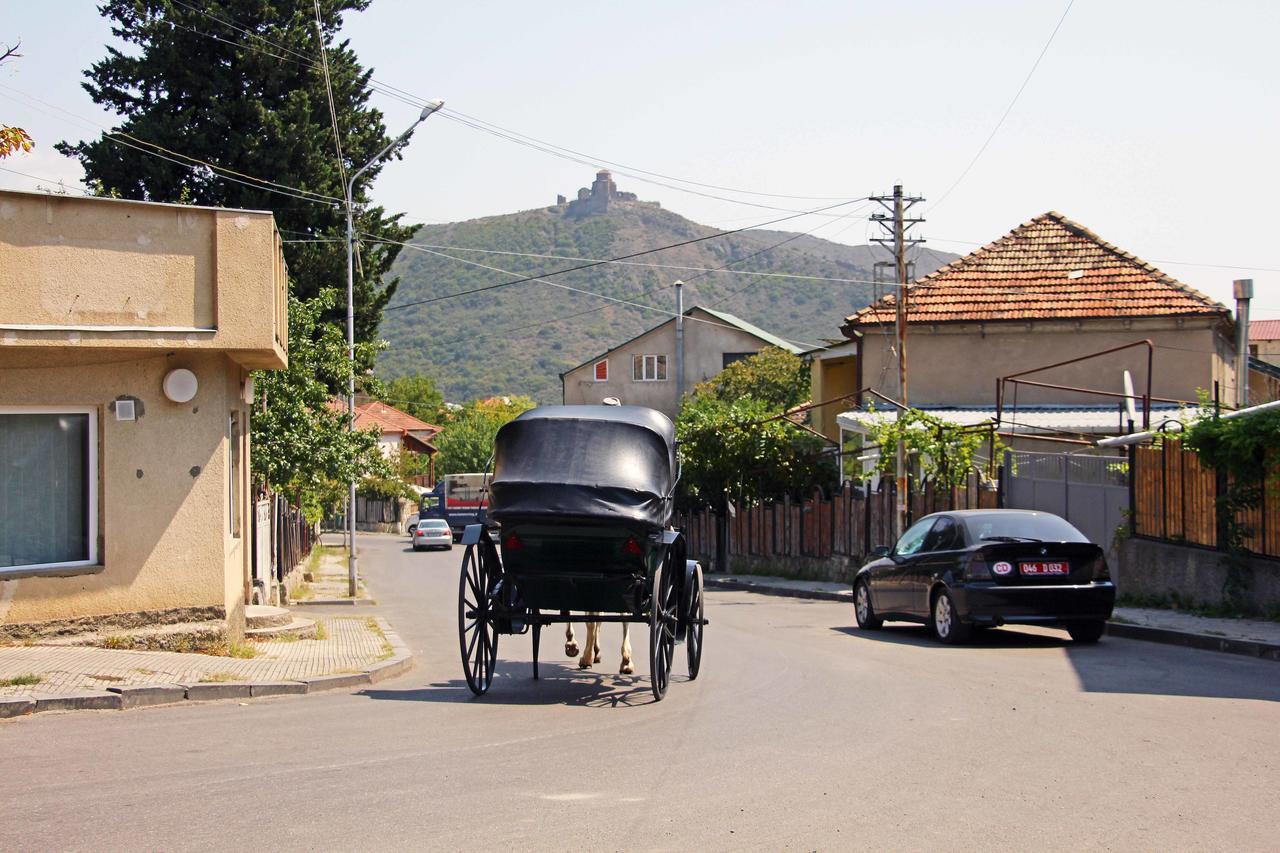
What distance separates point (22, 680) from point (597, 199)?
18157 centimetres

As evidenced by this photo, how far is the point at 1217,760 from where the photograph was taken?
26.4ft

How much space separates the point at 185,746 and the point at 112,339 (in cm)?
524

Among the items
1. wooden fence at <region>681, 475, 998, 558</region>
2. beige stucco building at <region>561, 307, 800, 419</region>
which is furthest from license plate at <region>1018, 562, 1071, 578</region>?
beige stucco building at <region>561, 307, 800, 419</region>

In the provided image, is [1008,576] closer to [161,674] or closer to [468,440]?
[161,674]

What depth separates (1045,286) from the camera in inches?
1422

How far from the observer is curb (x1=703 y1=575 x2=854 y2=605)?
26.2 metres

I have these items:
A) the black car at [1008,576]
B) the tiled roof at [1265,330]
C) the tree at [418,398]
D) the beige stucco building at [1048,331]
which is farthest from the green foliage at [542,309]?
the black car at [1008,576]

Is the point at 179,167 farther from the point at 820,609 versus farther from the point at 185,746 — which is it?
the point at 185,746

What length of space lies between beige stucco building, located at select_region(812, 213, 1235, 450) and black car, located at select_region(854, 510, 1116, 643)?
16.9 meters

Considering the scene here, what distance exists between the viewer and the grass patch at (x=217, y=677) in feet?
38.7

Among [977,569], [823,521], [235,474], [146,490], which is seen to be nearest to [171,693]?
[146,490]

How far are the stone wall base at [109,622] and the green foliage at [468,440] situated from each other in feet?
260

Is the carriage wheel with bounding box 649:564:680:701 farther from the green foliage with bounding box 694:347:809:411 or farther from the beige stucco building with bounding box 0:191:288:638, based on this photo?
the green foliage with bounding box 694:347:809:411

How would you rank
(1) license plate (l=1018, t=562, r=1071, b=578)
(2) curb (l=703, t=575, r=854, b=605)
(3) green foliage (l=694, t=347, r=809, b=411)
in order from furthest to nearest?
(3) green foliage (l=694, t=347, r=809, b=411)
(2) curb (l=703, t=575, r=854, b=605)
(1) license plate (l=1018, t=562, r=1071, b=578)
